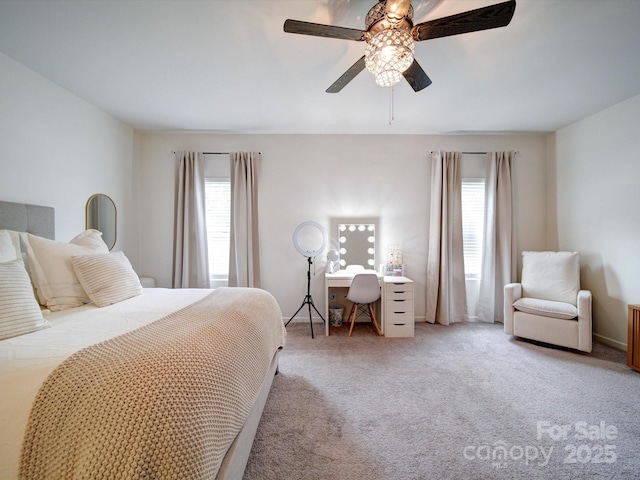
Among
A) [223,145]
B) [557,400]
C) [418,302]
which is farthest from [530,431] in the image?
[223,145]

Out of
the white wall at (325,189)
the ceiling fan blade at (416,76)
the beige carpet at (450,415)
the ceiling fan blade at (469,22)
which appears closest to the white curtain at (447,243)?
the white wall at (325,189)

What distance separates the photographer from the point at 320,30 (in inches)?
52.9

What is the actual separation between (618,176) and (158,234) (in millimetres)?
5670

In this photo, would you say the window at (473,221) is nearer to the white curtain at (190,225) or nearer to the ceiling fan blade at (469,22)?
the ceiling fan blade at (469,22)

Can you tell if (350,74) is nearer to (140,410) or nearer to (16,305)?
(140,410)

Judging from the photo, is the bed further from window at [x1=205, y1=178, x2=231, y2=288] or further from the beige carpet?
window at [x1=205, y1=178, x2=231, y2=288]

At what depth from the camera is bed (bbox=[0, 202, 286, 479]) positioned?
26.6 inches

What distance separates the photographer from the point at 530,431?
153 cm

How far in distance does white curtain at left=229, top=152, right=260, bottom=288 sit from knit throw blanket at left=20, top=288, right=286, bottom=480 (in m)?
2.29

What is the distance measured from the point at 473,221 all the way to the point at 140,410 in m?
4.06

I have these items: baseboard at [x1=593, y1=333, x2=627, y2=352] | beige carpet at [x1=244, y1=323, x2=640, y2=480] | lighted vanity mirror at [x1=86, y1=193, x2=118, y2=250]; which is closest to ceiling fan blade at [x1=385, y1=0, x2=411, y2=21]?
beige carpet at [x1=244, y1=323, x2=640, y2=480]

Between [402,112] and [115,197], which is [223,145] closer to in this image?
[115,197]

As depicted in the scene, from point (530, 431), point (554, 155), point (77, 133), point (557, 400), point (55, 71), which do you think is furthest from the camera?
point (554, 155)

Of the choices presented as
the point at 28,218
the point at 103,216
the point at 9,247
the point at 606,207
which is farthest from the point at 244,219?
the point at 606,207
